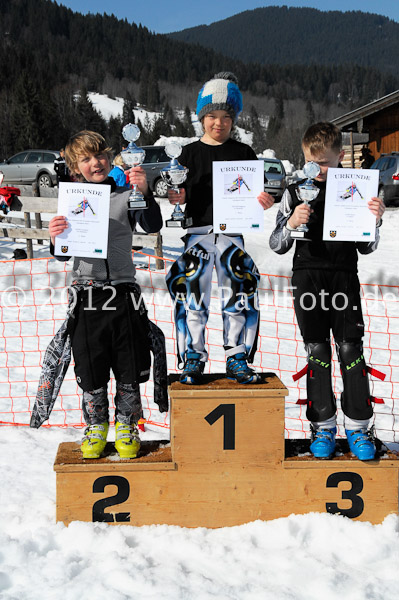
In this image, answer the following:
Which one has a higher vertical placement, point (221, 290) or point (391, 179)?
point (391, 179)

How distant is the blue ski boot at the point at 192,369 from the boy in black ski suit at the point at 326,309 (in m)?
0.59

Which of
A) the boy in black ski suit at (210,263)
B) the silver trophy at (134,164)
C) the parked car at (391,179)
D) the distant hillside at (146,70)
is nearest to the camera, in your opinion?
the silver trophy at (134,164)

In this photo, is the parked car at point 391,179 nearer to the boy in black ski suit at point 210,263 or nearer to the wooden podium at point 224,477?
the boy in black ski suit at point 210,263

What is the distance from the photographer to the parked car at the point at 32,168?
1930 cm

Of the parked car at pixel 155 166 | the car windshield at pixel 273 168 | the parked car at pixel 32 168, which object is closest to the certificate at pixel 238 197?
the parked car at pixel 155 166

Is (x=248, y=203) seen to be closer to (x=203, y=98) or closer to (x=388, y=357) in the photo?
(x=203, y=98)

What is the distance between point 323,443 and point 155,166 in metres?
16.1

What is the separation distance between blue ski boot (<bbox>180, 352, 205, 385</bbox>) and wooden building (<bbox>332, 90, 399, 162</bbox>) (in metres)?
18.6

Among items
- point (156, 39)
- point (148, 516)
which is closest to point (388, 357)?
point (148, 516)

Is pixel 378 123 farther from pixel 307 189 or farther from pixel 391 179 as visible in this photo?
pixel 307 189

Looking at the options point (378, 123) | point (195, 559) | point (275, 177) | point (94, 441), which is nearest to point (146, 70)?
point (378, 123)

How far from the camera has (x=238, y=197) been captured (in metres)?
2.99

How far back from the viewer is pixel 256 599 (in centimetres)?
230

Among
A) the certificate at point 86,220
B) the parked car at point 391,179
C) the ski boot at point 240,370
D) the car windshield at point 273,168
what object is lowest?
the ski boot at point 240,370
